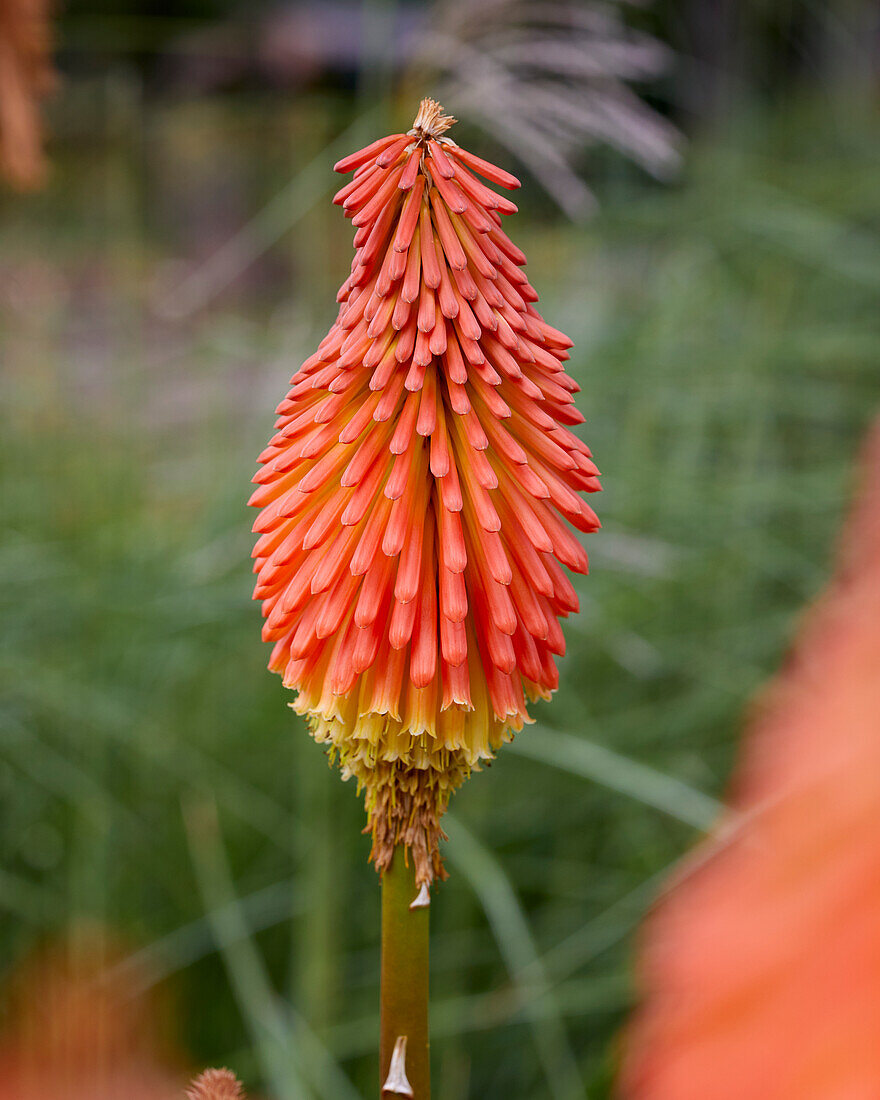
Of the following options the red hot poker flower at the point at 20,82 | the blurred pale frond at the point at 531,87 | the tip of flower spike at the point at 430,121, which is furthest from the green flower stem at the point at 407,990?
the red hot poker flower at the point at 20,82

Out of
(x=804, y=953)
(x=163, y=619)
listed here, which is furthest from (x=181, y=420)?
(x=804, y=953)

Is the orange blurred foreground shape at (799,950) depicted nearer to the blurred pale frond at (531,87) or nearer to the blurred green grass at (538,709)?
the blurred green grass at (538,709)

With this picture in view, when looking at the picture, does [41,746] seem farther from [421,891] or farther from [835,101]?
[835,101]

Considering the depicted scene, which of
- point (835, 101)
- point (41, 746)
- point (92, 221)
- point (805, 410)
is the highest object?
point (92, 221)

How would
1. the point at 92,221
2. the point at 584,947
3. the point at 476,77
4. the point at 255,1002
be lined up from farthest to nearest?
the point at 92,221
the point at 584,947
the point at 476,77
the point at 255,1002

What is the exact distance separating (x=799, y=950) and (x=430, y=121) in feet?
1.27

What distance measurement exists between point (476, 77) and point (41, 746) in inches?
53.2

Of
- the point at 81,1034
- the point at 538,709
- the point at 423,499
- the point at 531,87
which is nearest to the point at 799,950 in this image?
the point at 423,499

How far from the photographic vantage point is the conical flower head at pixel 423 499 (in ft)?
1.64

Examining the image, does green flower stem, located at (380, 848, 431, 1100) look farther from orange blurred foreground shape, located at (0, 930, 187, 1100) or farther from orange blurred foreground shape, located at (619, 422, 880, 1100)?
orange blurred foreground shape, located at (0, 930, 187, 1100)

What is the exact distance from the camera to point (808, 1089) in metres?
0.32

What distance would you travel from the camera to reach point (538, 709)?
75.6 inches

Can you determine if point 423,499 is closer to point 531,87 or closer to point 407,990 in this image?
point 407,990

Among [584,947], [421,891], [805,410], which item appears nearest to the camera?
[421,891]
